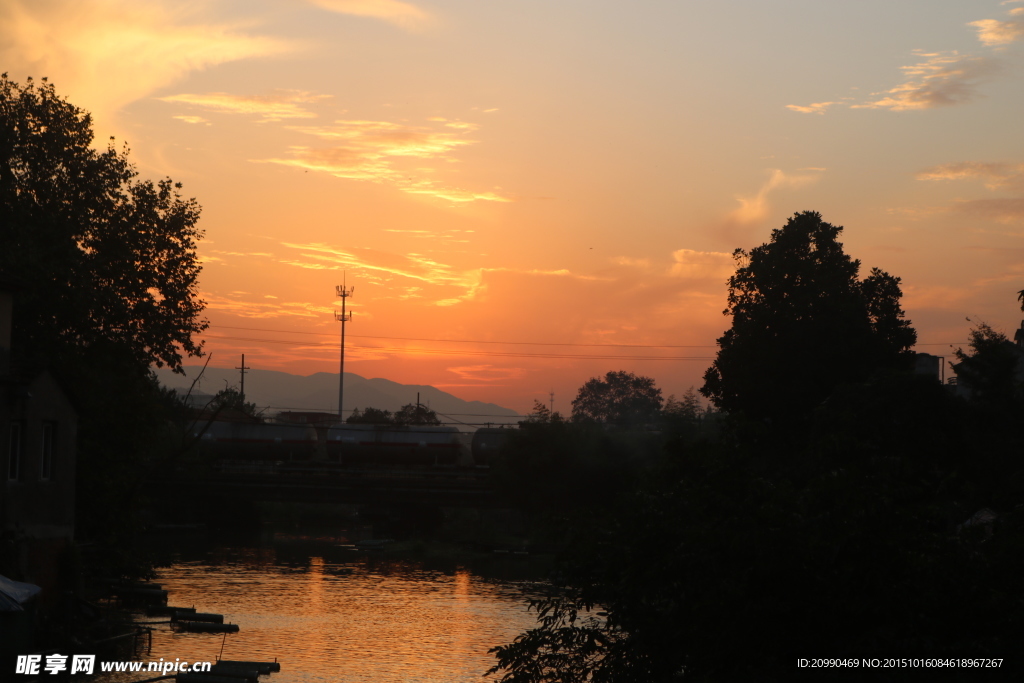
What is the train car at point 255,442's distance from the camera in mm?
81812

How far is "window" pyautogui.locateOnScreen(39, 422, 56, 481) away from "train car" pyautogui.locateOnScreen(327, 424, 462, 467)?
54001 mm

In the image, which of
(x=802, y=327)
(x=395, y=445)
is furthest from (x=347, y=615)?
(x=395, y=445)

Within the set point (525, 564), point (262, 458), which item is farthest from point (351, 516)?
point (525, 564)

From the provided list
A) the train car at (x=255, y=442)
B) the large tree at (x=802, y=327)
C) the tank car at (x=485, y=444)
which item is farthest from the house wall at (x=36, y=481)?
the train car at (x=255, y=442)

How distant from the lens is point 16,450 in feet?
80.9

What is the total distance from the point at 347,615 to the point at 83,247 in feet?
57.9

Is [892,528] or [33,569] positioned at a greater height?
[892,528]

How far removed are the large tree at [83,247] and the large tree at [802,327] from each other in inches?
1139

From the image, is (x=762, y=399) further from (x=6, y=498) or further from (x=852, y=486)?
(x=852, y=486)

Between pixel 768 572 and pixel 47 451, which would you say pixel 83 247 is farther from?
pixel 768 572

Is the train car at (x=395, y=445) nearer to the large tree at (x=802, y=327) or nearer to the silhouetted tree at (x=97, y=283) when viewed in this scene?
the large tree at (x=802, y=327)

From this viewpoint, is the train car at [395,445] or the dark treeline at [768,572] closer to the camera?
the dark treeline at [768,572]

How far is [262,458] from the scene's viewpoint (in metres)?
82.8

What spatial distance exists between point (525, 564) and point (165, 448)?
37488mm
